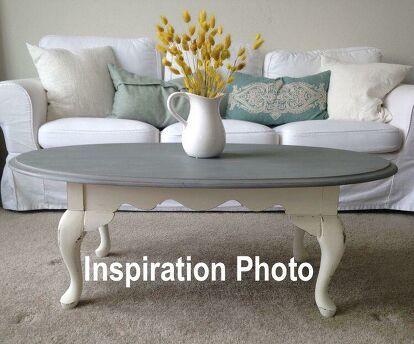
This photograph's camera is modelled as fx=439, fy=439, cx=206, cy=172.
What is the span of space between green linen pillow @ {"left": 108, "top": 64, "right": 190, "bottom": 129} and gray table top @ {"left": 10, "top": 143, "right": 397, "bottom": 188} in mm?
863

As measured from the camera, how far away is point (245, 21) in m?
2.96

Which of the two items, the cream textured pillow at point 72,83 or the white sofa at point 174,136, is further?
the cream textured pillow at point 72,83

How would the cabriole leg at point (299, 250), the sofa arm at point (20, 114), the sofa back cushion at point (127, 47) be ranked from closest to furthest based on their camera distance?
the cabriole leg at point (299, 250) → the sofa arm at point (20, 114) → the sofa back cushion at point (127, 47)

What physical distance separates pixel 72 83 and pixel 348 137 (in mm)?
1501

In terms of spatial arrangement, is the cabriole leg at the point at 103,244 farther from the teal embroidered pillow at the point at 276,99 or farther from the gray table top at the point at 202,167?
the teal embroidered pillow at the point at 276,99

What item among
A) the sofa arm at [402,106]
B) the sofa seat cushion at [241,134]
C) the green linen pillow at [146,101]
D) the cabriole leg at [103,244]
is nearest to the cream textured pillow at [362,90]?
the sofa arm at [402,106]

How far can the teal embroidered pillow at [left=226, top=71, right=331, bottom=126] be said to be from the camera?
97.0 inches

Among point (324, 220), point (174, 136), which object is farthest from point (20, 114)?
point (324, 220)

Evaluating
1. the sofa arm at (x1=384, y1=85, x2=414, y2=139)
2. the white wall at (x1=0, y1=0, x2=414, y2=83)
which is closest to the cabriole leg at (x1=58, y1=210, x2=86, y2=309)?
the sofa arm at (x1=384, y1=85, x2=414, y2=139)

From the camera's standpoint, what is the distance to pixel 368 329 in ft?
4.16

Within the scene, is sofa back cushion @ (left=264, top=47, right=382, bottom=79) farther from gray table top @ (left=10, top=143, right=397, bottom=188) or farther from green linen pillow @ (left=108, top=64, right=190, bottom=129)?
gray table top @ (left=10, top=143, right=397, bottom=188)

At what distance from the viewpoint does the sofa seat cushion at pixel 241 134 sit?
219 centimetres

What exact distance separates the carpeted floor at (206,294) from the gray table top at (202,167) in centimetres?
44

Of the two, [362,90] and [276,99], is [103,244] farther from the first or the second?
[362,90]
